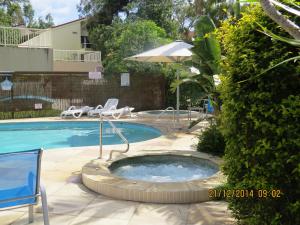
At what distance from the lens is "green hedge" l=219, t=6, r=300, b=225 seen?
3260mm

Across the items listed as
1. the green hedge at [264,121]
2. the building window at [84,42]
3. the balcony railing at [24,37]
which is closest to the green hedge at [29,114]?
the balcony railing at [24,37]

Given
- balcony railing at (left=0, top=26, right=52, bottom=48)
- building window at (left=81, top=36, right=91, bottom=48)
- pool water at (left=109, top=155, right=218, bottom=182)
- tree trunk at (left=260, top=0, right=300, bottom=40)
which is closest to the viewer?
tree trunk at (left=260, top=0, right=300, bottom=40)

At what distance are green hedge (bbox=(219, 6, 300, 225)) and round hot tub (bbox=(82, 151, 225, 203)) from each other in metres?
1.38

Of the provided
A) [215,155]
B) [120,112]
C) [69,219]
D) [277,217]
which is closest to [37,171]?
[69,219]

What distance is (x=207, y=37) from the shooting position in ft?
24.3

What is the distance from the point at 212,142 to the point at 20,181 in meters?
4.93

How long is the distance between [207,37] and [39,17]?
57.6 metres

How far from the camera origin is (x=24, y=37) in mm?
19406

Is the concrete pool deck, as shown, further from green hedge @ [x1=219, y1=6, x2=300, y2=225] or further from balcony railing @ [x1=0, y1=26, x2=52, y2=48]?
balcony railing @ [x1=0, y1=26, x2=52, y2=48]

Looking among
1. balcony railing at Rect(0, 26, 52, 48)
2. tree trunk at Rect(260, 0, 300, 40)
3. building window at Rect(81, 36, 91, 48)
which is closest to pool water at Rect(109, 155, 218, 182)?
tree trunk at Rect(260, 0, 300, 40)

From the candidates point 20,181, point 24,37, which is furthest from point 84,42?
point 20,181

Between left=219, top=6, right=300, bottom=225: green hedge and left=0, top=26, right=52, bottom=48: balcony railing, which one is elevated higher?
left=0, top=26, right=52, bottom=48: balcony railing

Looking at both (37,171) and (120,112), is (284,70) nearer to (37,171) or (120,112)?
(37,171)

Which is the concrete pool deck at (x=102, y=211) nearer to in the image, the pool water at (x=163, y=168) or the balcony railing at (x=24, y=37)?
the pool water at (x=163, y=168)
